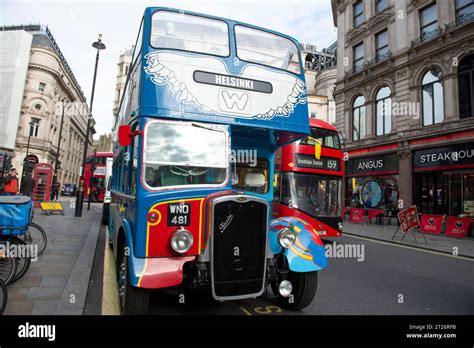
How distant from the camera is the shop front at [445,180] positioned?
50.3ft

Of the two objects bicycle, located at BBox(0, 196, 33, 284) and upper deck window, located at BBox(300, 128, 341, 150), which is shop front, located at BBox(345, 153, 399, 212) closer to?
upper deck window, located at BBox(300, 128, 341, 150)

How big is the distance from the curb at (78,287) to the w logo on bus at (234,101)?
2.97m

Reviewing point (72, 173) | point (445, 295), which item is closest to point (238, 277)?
point (445, 295)

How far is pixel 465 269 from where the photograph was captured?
7.35 metres

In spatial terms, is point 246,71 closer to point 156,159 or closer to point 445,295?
point 156,159

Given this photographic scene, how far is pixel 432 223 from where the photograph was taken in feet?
48.2

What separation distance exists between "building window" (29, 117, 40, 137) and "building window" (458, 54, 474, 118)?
53.4 m

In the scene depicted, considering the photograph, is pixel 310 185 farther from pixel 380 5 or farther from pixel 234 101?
pixel 380 5

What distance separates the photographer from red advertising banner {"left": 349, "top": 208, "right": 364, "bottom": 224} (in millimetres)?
19423

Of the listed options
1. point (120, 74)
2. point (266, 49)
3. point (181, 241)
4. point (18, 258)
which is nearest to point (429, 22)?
point (266, 49)

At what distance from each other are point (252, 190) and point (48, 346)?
3030 millimetres

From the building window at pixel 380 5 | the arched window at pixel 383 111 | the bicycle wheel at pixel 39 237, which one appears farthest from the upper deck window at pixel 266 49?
the building window at pixel 380 5

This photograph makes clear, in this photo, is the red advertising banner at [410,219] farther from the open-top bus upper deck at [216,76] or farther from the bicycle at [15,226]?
the bicycle at [15,226]

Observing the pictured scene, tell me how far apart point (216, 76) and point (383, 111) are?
63.2 feet
